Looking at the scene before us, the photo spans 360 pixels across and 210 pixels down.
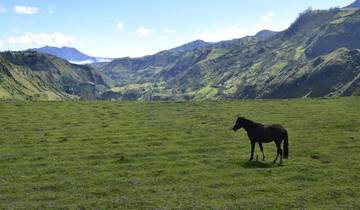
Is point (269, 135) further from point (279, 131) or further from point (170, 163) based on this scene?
point (170, 163)

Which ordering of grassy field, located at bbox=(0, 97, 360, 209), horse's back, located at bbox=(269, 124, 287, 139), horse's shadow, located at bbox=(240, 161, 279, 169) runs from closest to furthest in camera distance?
grassy field, located at bbox=(0, 97, 360, 209) < horse's shadow, located at bbox=(240, 161, 279, 169) < horse's back, located at bbox=(269, 124, 287, 139)

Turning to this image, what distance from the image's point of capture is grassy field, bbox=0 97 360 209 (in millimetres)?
25938

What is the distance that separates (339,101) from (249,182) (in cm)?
4986

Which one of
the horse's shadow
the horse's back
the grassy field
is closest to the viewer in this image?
the grassy field

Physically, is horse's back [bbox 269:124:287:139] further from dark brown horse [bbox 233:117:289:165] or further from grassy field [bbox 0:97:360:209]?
grassy field [bbox 0:97:360:209]

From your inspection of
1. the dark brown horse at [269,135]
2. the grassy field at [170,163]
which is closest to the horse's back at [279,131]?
the dark brown horse at [269,135]

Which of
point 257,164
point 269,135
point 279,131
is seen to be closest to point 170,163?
point 257,164

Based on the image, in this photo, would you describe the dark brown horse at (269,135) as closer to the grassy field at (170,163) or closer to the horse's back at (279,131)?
the horse's back at (279,131)

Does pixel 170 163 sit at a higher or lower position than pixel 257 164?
higher

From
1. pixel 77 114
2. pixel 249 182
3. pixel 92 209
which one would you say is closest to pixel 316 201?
pixel 249 182

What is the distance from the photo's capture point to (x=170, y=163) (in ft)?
113

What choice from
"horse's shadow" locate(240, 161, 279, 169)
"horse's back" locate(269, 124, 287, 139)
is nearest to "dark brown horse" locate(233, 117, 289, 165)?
"horse's back" locate(269, 124, 287, 139)

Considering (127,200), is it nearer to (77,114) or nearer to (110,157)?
(110,157)

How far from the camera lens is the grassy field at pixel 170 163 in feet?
85.1
